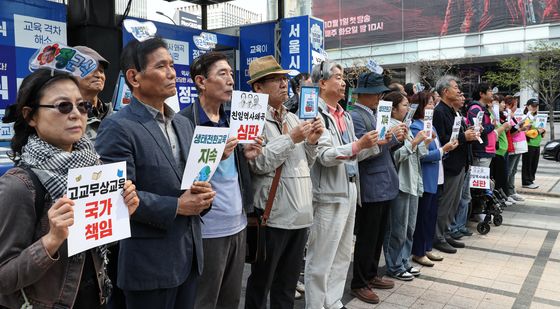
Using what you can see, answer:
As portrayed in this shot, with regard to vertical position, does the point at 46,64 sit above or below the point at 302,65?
below

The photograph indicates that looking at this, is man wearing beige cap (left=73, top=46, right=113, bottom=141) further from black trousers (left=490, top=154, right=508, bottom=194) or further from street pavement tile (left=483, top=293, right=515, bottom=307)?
black trousers (left=490, top=154, right=508, bottom=194)

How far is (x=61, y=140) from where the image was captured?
161cm

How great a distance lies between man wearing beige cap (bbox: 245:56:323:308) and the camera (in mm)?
2787

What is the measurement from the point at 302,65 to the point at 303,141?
4046 mm

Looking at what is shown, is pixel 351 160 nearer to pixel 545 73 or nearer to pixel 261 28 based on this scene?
pixel 261 28

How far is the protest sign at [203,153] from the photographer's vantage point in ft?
6.22

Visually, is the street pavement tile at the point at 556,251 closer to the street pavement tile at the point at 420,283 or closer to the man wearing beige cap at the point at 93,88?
the street pavement tile at the point at 420,283

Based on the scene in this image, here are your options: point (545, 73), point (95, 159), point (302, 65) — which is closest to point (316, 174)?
point (95, 159)

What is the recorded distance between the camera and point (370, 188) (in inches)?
151

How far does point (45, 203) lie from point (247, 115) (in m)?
1.22

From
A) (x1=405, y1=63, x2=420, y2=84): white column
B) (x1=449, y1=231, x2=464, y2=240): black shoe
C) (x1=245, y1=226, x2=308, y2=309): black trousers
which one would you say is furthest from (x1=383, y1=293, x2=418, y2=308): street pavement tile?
(x1=405, y1=63, x2=420, y2=84): white column

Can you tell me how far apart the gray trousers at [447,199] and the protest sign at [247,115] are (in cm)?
352

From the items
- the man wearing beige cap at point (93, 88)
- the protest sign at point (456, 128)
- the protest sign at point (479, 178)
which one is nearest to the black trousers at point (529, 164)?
the protest sign at point (479, 178)

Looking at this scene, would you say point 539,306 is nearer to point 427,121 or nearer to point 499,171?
point 427,121
